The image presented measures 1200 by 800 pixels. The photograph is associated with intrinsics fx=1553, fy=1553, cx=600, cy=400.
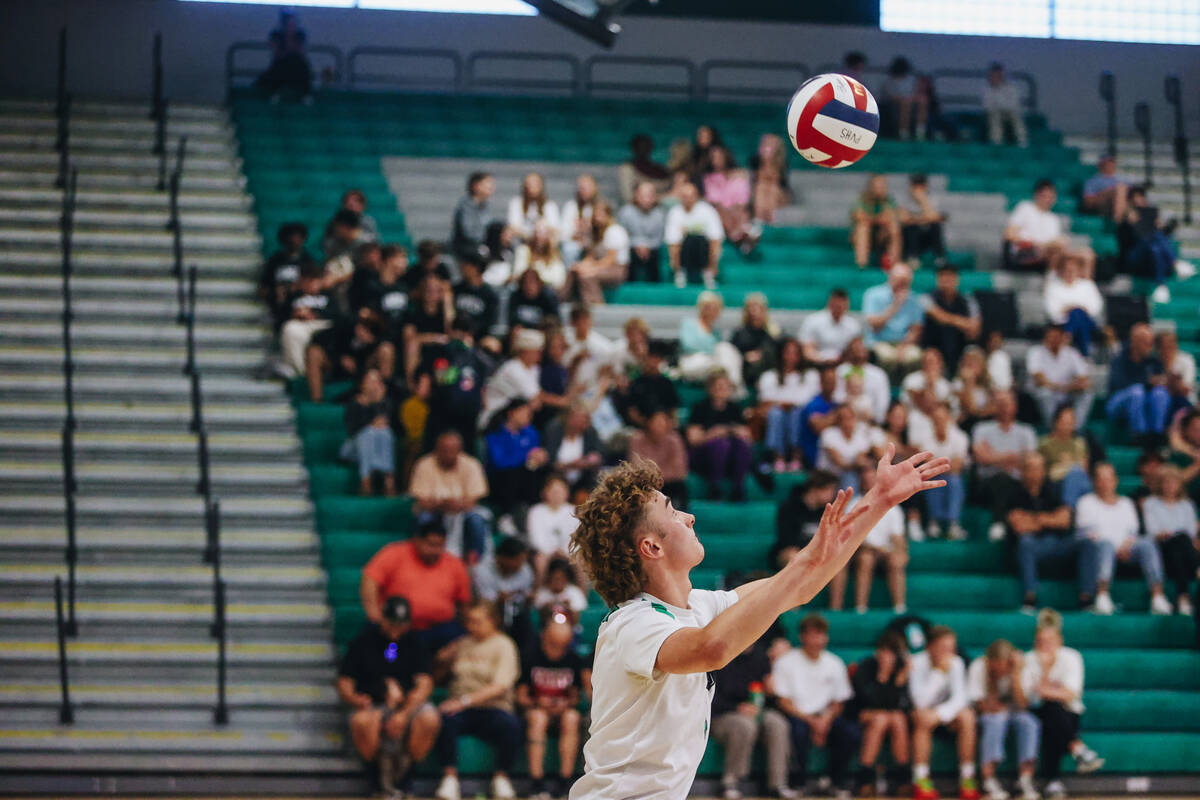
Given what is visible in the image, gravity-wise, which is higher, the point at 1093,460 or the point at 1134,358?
the point at 1134,358

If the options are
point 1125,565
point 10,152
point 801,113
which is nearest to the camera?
point 801,113

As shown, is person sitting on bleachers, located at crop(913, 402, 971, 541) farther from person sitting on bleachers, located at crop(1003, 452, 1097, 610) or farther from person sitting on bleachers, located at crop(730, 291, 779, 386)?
person sitting on bleachers, located at crop(730, 291, 779, 386)

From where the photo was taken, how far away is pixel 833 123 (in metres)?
7.27

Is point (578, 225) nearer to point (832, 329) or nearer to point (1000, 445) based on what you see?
point (832, 329)

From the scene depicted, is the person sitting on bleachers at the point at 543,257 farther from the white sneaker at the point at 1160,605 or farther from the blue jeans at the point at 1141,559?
the white sneaker at the point at 1160,605

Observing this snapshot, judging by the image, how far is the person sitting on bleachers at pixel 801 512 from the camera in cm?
1290

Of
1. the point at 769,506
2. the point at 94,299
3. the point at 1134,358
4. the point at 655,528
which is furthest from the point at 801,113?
the point at 94,299

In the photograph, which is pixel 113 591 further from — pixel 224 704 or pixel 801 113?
pixel 801 113

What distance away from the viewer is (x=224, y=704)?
39.1 feet

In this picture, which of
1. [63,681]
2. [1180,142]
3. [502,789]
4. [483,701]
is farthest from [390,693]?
[1180,142]

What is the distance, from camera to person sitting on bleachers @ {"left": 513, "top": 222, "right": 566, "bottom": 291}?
15469 mm

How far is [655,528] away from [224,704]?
27.4 ft

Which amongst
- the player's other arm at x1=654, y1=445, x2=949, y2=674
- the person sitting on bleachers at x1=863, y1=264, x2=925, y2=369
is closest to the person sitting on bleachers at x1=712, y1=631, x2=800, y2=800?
the person sitting on bleachers at x1=863, y1=264, x2=925, y2=369

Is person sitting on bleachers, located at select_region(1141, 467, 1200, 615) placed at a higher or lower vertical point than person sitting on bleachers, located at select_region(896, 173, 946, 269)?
lower
